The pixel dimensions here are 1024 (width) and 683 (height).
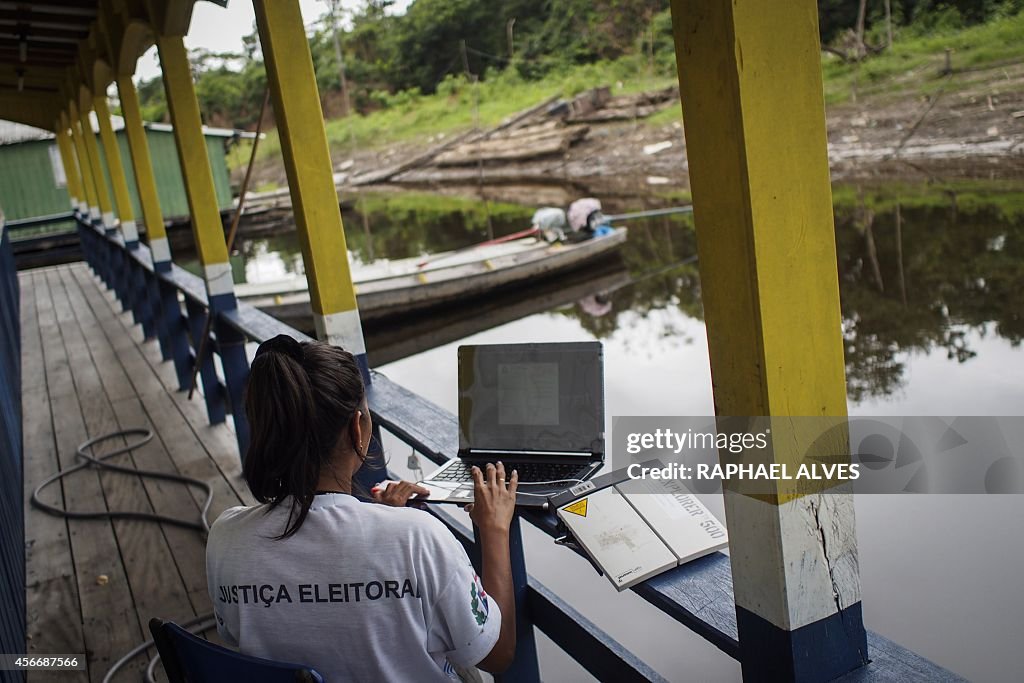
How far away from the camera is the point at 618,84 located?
2494 centimetres

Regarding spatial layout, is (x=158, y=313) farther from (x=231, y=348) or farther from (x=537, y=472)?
(x=537, y=472)

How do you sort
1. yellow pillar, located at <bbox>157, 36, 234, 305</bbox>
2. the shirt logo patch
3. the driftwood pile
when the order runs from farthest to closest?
the driftwood pile
yellow pillar, located at <bbox>157, 36, 234, 305</bbox>
the shirt logo patch

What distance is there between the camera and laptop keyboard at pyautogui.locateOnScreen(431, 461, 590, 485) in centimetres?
146

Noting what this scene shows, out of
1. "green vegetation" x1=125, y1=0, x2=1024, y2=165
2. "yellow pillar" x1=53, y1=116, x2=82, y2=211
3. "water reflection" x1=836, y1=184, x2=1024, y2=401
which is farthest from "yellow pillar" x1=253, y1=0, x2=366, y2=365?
"green vegetation" x1=125, y1=0, x2=1024, y2=165

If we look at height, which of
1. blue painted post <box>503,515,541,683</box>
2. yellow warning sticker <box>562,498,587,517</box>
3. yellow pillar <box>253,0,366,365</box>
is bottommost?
blue painted post <box>503,515,541,683</box>

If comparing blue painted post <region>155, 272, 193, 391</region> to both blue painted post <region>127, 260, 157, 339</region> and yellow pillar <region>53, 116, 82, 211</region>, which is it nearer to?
blue painted post <region>127, 260, 157, 339</region>

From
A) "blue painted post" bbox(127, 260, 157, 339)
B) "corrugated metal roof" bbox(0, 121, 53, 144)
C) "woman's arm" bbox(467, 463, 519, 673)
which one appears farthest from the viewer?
"corrugated metal roof" bbox(0, 121, 53, 144)

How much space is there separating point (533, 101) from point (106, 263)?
20427 mm

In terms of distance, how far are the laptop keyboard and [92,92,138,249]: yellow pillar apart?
20.5 feet

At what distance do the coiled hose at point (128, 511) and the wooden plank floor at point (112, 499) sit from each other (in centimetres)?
3

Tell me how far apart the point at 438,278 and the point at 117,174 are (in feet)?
14.4

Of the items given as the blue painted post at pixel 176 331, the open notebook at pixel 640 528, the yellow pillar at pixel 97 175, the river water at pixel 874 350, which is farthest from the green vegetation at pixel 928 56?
the open notebook at pixel 640 528

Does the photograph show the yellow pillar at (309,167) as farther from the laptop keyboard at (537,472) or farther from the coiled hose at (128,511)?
the laptop keyboard at (537,472)

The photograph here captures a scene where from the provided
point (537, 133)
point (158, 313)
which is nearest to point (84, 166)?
point (158, 313)
